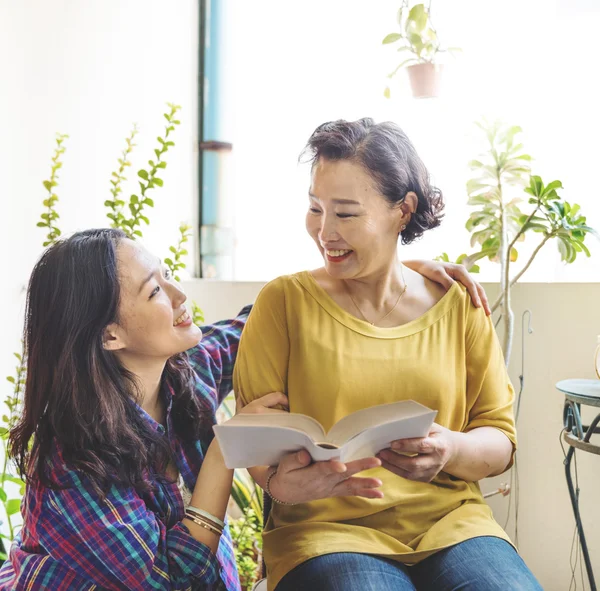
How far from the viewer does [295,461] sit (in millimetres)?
1103

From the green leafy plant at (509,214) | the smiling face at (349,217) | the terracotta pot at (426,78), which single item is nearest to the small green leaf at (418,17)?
the terracotta pot at (426,78)

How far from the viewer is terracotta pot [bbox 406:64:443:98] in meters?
2.31

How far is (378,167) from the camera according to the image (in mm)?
1389

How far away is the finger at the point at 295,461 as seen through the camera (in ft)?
3.56

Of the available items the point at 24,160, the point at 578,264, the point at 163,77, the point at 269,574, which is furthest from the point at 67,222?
the point at 578,264

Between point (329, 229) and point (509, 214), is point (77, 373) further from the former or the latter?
point (509, 214)

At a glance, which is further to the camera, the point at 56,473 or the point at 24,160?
the point at 24,160

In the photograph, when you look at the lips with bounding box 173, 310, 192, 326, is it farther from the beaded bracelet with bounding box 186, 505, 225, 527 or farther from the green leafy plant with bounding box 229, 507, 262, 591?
the green leafy plant with bounding box 229, 507, 262, 591

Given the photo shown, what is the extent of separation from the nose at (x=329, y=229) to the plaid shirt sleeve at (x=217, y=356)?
1.31ft

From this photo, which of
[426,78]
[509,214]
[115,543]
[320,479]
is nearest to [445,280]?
[320,479]

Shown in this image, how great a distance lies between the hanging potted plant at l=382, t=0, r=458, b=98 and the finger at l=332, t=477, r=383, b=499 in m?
1.56

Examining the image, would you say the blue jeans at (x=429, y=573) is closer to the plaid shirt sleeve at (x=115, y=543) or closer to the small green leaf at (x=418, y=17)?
the plaid shirt sleeve at (x=115, y=543)

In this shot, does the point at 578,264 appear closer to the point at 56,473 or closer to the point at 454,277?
the point at 454,277

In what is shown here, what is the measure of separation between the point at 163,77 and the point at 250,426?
82.6 inches
